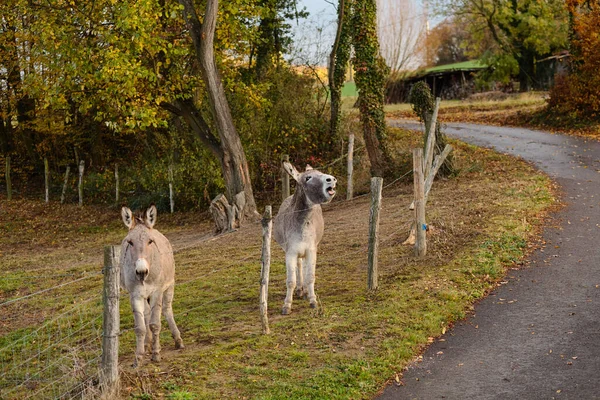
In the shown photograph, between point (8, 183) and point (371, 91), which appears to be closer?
point (371, 91)

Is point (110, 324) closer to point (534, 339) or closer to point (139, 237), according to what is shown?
point (139, 237)

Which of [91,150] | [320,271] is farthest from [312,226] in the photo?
[91,150]

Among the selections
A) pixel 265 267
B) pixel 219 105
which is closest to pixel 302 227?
pixel 265 267

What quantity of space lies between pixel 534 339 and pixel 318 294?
11.1ft

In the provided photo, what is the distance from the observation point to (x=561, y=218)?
53.4 feet

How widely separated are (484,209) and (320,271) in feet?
16.7

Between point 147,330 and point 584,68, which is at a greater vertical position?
point 584,68

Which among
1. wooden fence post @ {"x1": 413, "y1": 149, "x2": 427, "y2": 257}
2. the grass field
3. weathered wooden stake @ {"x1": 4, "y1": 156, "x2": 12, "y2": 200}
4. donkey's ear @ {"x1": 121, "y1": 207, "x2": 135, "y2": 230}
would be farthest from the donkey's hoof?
weathered wooden stake @ {"x1": 4, "y1": 156, "x2": 12, "y2": 200}

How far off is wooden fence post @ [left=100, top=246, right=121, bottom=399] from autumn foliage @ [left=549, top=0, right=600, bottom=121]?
26.2m

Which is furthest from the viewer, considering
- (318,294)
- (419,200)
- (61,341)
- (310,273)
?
(419,200)

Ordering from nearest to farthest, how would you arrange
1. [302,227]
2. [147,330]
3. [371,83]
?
[147,330] → [302,227] → [371,83]

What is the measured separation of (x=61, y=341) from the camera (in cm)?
1040

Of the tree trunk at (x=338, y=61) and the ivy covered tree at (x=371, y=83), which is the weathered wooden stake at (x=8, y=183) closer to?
the tree trunk at (x=338, y=61)

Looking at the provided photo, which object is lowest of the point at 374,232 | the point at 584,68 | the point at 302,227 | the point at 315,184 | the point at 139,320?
the point at 139,320
